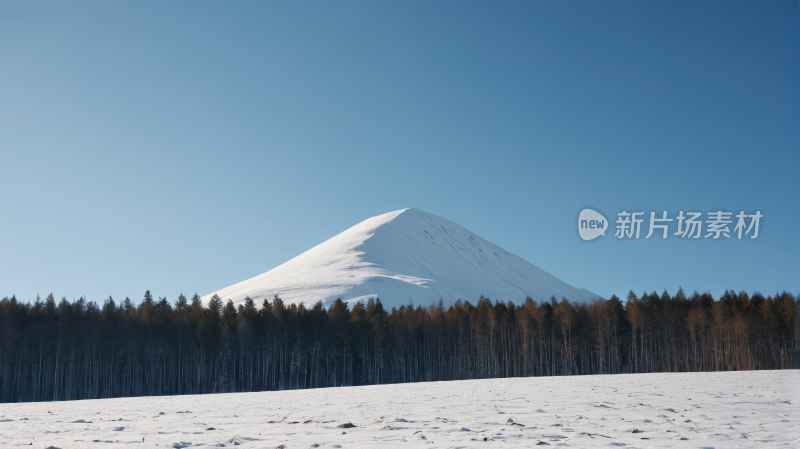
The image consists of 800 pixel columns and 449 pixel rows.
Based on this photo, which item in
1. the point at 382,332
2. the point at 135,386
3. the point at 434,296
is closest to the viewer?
the point at 135,386

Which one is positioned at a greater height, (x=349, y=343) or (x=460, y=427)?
(x=460, y=427)

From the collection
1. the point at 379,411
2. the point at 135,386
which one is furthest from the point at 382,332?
the point at 379,411

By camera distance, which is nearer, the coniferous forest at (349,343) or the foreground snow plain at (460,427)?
the foreground snow plain at (460,427)

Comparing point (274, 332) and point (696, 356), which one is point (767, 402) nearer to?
point (274, 332)

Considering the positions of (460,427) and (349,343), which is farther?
(349,343)

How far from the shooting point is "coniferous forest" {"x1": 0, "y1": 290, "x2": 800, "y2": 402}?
6012cm

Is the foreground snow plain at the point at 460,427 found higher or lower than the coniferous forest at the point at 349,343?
higher

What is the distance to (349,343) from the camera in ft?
234

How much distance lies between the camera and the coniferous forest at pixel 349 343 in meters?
60.1

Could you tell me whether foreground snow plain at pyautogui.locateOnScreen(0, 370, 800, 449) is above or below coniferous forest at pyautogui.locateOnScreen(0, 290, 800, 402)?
above

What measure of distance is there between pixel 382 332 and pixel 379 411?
2304 inches

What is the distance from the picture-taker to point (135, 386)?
6144cm

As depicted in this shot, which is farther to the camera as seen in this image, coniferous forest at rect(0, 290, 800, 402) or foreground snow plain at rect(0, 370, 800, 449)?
coniferous forest at rect(0, 290, 800, 402)

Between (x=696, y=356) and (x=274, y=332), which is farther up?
(x=274, y=332)
